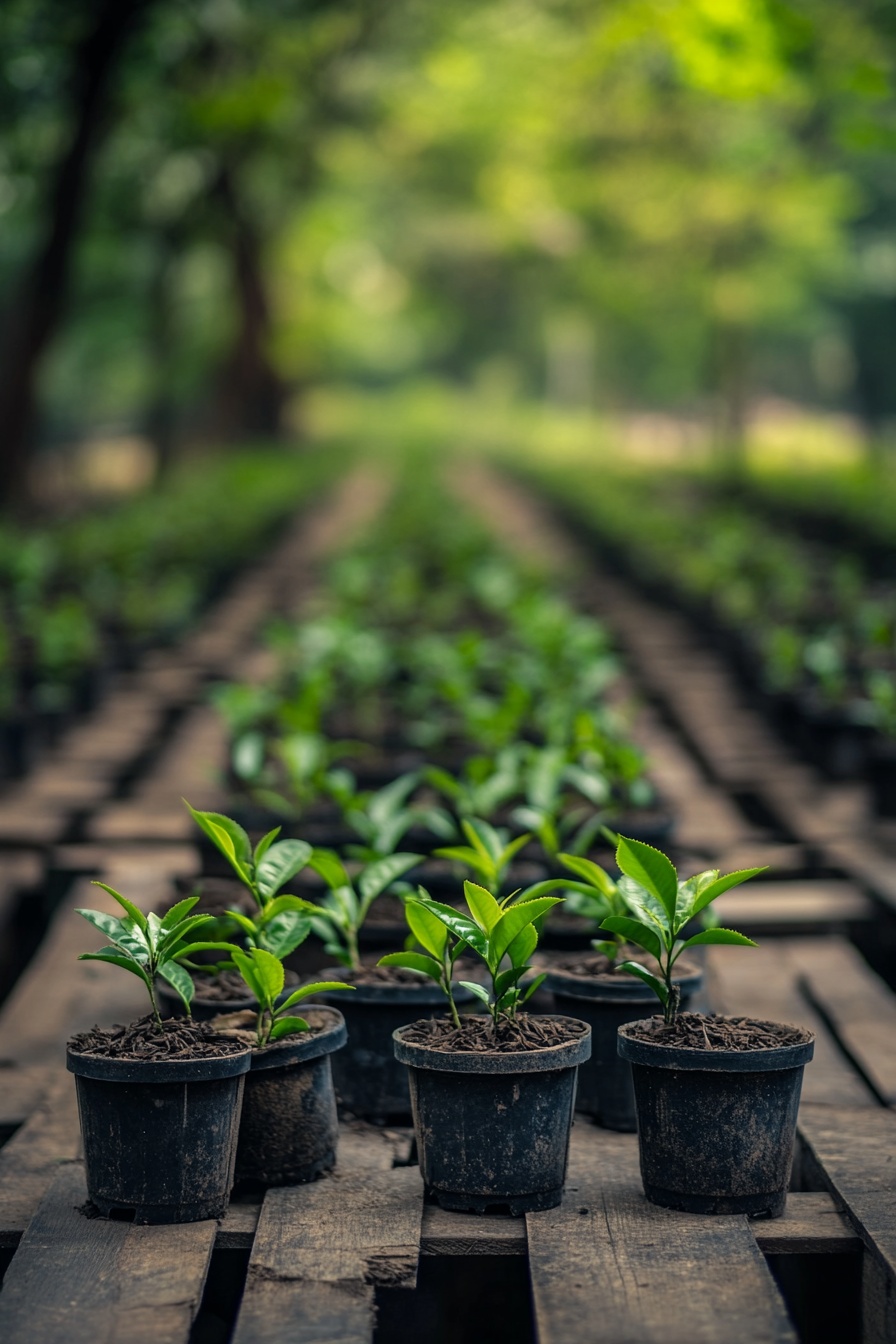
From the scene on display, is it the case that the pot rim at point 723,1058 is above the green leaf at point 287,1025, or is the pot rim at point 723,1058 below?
below

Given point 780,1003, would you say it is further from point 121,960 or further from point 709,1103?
point 121,960

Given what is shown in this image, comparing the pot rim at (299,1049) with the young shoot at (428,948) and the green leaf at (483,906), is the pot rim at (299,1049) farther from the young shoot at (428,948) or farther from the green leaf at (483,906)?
the green leaf at (483,906)

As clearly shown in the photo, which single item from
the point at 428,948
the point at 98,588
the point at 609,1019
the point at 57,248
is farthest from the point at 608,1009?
the point at 57,248

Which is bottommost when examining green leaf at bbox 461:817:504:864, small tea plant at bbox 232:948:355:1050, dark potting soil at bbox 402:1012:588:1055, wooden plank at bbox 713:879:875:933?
wooden plank at bbox 713:879:875:933

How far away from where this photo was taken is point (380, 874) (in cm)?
402

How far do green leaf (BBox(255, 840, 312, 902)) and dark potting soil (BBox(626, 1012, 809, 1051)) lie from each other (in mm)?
833

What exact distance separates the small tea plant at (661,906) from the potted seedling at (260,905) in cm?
71

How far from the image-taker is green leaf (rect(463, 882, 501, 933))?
3.25 metres

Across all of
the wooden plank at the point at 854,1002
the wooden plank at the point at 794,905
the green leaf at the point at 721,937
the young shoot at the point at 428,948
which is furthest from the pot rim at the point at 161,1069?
the wooden plank at the point at 794,905

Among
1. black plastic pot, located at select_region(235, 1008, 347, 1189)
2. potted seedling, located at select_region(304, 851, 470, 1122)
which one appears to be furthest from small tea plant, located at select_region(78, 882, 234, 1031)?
potted seedling, located at select_region(304, 851, 470, 1122)

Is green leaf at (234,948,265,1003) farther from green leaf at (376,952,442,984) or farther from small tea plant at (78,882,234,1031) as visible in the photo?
green leaf at (376,952,442,984)

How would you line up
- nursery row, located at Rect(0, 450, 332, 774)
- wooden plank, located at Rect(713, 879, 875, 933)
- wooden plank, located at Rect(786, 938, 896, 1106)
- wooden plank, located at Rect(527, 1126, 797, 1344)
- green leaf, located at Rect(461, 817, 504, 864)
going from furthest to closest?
nursery row, located at Rect(0, 450, 332, 774), wooden plank, located at Rect(713, 879, 875, 933), wooden plank, located at Rect(786, 938, 896, 1106), green leaf, located at Rect(461, 817, 504, 864), wooden plank, located at Rect(527, 1126, 797, 1344)

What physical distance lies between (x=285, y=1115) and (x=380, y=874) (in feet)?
2.54

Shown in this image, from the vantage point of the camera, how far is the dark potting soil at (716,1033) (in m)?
3.29
